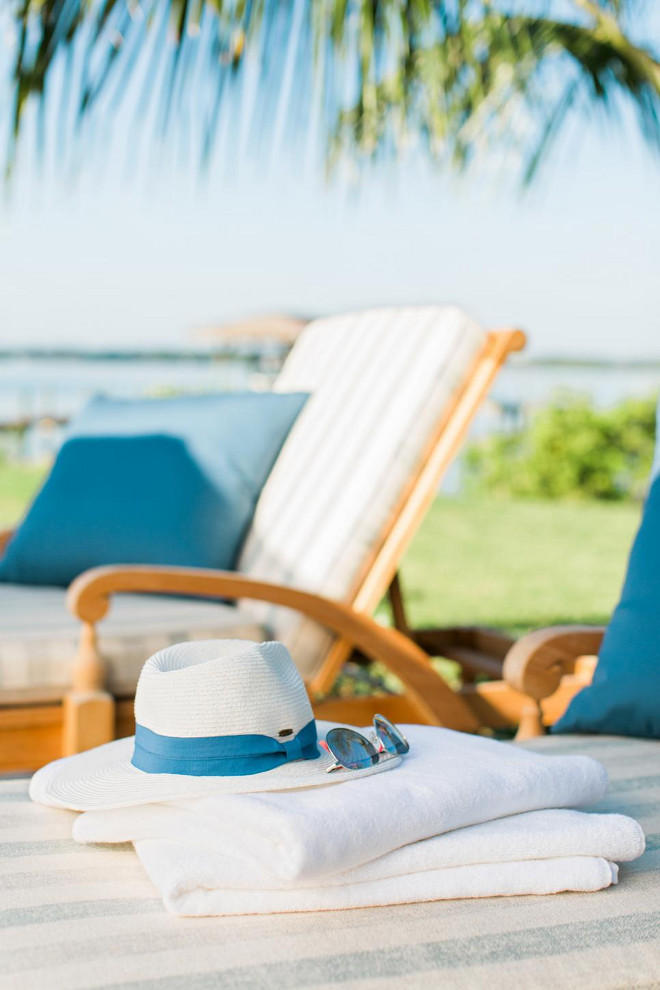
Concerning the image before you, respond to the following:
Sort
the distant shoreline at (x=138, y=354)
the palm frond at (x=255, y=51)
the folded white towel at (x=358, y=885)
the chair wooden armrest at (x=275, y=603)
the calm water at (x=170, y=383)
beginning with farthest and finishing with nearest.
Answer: the calm water at (x=170, y=383) < the distant shoreline at (x=138, y=354) < the palm frond at (x=255, y=51) < the chair wooden armrest at (x=275, y=603) < the folded white towel at (x=358, y=885)

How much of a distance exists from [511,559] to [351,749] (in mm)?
5353

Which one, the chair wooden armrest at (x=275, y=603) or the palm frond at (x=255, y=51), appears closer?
the chair wooden armrest at (x=275, y=603)

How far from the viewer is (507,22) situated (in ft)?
10.3

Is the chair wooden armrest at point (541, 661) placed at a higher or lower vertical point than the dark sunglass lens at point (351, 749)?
lower

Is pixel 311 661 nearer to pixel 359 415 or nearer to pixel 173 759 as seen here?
pixel 359 415

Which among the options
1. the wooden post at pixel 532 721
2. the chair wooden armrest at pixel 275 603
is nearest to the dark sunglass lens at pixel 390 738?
the wooden post at pixel 532 721

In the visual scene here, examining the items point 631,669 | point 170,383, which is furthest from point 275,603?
point 170,383

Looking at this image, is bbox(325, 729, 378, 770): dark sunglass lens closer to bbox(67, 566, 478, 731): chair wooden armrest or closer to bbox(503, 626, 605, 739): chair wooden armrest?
bbox(503, 626, 605, 739): chair wooden armrest

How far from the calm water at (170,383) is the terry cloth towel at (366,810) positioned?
258 inches

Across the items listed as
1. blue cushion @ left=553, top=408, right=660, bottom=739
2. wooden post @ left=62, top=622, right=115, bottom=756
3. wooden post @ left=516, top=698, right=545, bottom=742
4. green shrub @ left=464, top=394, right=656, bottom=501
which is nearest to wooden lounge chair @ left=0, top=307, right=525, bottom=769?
wooden post @ left=62, top=622, right=115, bottom=756

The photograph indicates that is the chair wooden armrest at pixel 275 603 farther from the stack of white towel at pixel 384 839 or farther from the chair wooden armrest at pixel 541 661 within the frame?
the stack of white towel at pixel 384 839

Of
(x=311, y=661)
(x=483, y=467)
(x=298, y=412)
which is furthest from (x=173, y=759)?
(x=483, y=467)

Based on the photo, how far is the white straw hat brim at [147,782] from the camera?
1050 millimetres

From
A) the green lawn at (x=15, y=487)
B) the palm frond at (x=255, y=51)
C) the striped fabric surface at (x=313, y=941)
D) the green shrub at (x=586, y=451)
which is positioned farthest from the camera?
the green shrub at (x=586, y=451)
